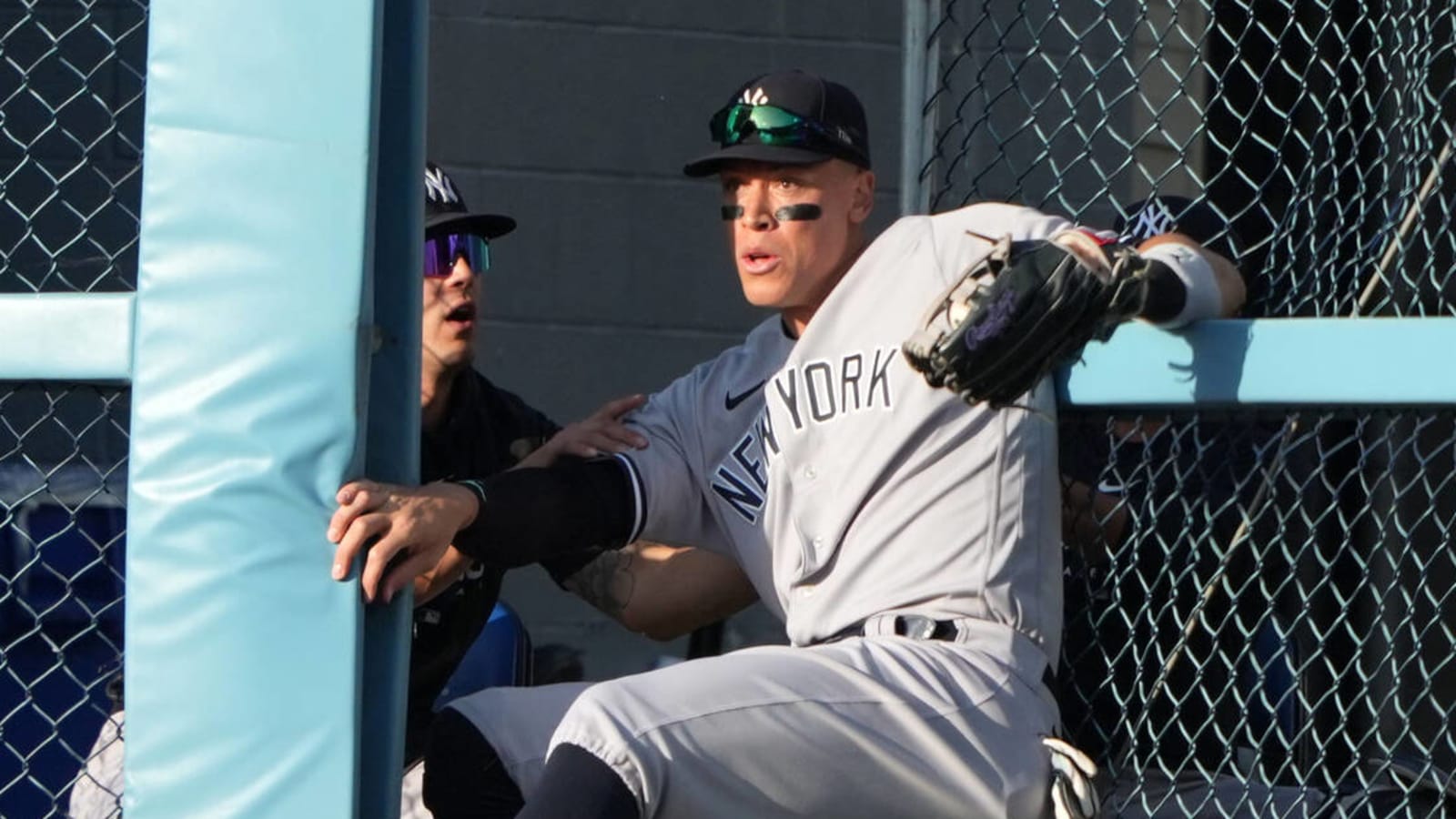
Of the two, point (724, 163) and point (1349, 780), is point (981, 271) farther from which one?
point (1349, 780)

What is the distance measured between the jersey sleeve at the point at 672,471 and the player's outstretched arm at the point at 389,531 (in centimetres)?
40

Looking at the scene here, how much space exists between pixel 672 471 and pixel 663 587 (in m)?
0.33

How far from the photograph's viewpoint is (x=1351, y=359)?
7.72 feet

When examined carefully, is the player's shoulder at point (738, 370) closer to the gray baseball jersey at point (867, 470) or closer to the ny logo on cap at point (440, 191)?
the gray baseball jersey at point (867, 470)

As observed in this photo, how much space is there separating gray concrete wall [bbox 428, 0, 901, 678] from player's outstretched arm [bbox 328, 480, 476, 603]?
2.05m

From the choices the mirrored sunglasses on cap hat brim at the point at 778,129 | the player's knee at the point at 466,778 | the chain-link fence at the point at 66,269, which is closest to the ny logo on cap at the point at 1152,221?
the mirrored sunglasses on cap hat brim at the point at 778,129

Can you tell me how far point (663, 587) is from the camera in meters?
3.17

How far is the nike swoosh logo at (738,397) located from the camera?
9.55 feet

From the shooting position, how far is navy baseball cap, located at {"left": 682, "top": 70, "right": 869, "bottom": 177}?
2857 millimetres

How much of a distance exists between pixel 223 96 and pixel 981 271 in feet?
3.12

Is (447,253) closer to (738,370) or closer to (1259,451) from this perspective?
(738,370)

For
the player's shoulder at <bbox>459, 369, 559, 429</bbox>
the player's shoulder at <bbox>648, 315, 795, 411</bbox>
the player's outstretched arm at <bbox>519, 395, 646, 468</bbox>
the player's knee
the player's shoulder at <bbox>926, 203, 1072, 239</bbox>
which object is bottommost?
the player's knee

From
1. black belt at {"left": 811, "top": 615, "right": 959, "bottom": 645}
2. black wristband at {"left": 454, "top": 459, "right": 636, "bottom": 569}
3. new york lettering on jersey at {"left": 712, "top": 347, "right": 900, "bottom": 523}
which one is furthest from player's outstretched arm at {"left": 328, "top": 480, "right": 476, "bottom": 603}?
black belt at {"left": 811, "top": 615, "right": 959, "bottom": 645}

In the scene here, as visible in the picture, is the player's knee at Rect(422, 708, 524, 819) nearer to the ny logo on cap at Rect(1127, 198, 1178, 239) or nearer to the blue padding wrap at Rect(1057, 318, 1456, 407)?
the blue padding wrap at Rect(1057, 318, 1456, 407)
